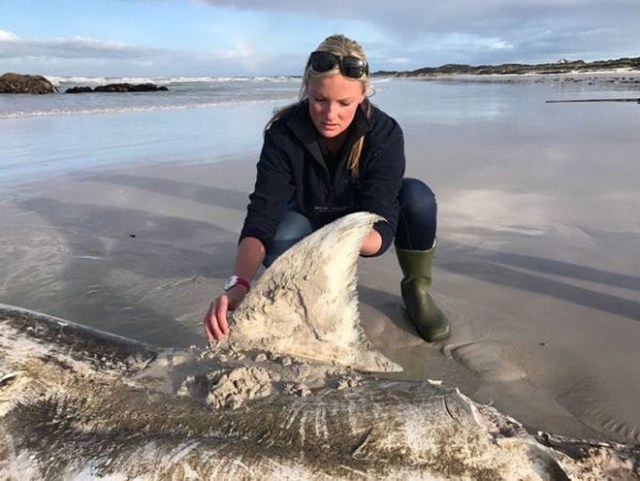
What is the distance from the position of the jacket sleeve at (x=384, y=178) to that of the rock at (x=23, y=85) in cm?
2985

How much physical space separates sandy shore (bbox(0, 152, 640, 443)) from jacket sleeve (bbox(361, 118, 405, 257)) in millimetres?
810

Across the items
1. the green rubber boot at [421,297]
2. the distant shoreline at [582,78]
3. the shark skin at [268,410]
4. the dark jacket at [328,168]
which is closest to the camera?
the shark skin at [268,410]

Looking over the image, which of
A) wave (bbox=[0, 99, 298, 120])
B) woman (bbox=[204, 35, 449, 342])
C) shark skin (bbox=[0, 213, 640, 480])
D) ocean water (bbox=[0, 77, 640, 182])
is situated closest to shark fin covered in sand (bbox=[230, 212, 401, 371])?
shark skin (bbox=[0, 213, 640, 480])

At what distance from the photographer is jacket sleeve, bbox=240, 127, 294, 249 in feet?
10.7

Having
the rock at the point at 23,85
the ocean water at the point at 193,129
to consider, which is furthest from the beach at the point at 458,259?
Answer: the rock at the point at 23,85

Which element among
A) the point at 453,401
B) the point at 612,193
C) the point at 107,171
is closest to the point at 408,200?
the point at 453,401

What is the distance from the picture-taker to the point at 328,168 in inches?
141

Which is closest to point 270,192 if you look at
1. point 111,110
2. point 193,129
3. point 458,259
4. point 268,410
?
point 268,410

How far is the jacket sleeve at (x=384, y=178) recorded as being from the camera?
3.47 metres

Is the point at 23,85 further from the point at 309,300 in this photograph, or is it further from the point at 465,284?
the point at 309,300

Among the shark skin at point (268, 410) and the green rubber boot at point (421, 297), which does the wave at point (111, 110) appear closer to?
the green rubber boot at point (421, 297)

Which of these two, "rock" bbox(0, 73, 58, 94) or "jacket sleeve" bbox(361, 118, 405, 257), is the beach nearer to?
"jacket sleeve" bbox(361, 118, 405, 257)

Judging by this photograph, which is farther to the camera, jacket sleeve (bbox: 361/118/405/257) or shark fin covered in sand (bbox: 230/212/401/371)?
jacket sleeve (bbox: 361/118/405/257)

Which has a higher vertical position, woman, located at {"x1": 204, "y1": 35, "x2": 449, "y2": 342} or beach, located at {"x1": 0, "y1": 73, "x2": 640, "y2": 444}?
woman, located at {"x1": 204, "y1": 35, "x2": 449, "y2": 342}
